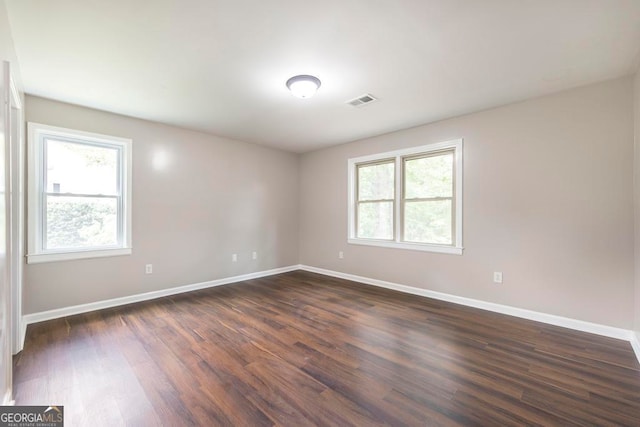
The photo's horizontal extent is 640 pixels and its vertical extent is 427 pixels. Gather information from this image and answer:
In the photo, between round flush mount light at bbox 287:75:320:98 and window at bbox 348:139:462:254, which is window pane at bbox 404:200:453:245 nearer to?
window at bbox 348:139:462:254

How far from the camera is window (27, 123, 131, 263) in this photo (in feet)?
10.1

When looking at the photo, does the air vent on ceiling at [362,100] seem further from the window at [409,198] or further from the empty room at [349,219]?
the window at [409,198]

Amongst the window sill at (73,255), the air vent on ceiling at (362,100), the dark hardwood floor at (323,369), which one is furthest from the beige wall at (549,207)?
the window sill at (73,255)

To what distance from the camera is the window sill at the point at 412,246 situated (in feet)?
12.3

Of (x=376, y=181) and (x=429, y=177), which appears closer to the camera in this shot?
(x=429, y=177)

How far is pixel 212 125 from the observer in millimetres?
4066

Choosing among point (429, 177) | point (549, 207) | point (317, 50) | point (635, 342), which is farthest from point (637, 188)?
point (317, 50)

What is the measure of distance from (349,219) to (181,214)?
111 inches

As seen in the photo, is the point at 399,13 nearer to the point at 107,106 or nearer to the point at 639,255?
the point at 639,255

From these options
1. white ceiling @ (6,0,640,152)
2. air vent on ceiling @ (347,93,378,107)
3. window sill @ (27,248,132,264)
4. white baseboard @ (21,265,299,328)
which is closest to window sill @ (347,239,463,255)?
white ceiling @ (6,0,640,152)

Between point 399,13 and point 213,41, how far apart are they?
139 centimetres

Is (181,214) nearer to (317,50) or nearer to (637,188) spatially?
(317,50)

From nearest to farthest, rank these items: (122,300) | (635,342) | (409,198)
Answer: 1. (635,342)
2. (122,300)
3. (409,198)

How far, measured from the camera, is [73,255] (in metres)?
3.26
